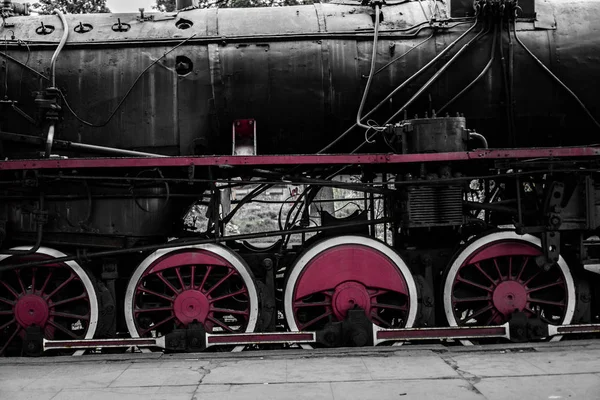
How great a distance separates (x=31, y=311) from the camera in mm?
5184

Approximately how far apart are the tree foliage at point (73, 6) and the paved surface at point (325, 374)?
11.9 m

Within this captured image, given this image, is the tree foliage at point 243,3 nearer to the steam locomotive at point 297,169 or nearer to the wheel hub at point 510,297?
the steam locomotive at point 297,169

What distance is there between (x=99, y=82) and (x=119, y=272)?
1.74 m

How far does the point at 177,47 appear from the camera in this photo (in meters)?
5.37

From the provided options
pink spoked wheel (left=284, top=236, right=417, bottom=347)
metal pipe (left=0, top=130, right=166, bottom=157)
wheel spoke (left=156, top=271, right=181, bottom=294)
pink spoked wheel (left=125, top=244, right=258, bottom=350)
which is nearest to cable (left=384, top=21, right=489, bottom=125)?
pink spoked wheel (left=284, top=236, right=417, bottom=347)

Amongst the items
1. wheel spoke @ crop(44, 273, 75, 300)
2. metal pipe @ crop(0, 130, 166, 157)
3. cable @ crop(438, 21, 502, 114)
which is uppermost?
cable @ crop(438, 21, 502, 114)

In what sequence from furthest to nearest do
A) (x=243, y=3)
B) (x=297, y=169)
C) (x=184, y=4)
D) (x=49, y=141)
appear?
(x=243, y=3) < (x=184, y=4) < (x=297, y=169) < (x=49, y=141)

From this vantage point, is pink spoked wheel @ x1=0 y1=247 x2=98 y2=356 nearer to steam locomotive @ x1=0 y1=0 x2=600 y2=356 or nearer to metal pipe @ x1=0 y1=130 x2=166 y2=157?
steam locomotive @ x1=0 y1=0 x2=600 y2=356

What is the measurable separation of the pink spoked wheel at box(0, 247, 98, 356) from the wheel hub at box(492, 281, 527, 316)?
351cm

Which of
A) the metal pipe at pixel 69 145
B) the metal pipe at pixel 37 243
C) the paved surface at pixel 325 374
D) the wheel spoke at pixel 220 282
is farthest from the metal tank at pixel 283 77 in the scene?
the paved surface at pixel 325 374

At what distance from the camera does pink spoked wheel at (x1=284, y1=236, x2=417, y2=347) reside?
521 centimetres

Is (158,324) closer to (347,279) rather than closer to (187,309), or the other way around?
(187,309)

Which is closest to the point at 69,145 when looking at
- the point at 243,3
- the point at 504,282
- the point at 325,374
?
the point at 325,374

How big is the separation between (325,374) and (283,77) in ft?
8.52
